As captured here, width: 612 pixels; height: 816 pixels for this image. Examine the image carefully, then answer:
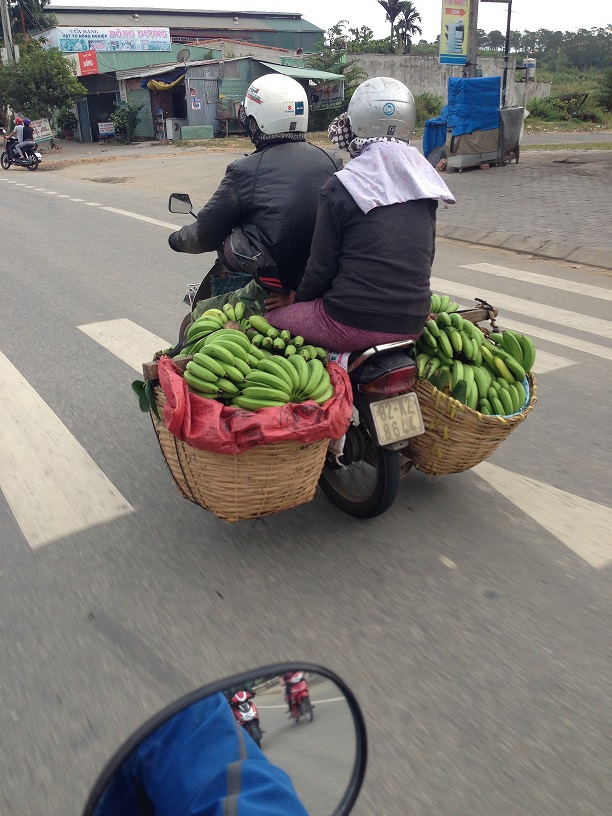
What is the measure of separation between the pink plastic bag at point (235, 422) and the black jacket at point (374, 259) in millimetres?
521

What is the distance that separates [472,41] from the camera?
626 inches

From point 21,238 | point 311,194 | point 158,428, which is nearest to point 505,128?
point 21,238

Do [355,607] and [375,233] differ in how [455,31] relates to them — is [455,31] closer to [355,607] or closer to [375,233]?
[375,233]

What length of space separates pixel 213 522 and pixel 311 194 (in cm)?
164

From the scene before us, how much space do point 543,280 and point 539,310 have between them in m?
1.34

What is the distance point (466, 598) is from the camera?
9.72 ft

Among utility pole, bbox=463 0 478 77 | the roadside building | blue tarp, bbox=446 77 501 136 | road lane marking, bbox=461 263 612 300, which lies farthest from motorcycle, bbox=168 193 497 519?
the roadside building

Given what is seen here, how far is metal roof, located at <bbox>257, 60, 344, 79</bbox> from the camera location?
33688 millimetres

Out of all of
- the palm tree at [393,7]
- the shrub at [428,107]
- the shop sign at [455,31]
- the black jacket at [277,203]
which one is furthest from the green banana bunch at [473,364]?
the palm tree at [393,7]

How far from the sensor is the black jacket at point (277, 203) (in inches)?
142

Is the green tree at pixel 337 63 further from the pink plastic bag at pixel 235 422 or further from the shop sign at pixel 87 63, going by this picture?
the pink plastic bag at pixel 235 422

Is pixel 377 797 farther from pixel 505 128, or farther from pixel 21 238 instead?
pixel 505 128

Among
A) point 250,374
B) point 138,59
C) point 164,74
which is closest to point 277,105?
point 250,374

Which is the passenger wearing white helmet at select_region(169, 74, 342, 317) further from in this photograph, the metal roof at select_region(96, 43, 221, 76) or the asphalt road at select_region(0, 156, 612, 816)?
the metal roof at select_region(96, 43, 221, 76)
